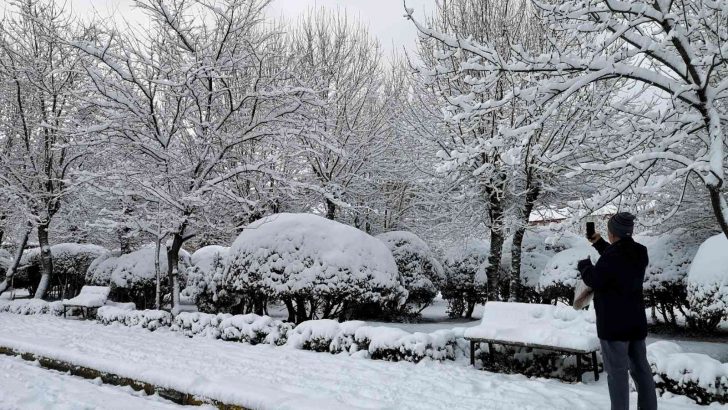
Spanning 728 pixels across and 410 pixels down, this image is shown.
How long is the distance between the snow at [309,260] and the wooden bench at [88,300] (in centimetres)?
606

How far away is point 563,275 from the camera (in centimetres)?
1287

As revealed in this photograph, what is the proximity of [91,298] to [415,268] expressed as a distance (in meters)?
9.63

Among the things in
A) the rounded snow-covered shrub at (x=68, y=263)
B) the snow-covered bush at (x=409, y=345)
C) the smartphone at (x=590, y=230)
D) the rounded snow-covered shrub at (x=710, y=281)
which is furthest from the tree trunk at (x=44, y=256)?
the rounded snow-covered shrub at (x=710, y=281)

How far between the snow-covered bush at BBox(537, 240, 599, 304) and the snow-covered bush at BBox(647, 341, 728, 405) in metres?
7.28

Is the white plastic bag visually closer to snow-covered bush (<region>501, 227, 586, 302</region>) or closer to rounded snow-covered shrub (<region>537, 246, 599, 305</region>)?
rounded snow-covered shrub (<region>537, 246, 599, 305</region>)

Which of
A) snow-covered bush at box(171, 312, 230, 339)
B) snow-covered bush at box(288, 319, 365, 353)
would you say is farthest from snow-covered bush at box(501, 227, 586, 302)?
snow-covered bush at box(171, 312, 230, 339)

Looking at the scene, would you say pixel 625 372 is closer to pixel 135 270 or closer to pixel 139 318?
pixel 139 318

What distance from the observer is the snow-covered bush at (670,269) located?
11.7m

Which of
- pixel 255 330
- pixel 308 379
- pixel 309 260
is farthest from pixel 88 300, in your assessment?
pixel 308 379

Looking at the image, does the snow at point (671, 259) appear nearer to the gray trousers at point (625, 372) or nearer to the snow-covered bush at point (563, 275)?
the snow-covered bush at point (563, 275)

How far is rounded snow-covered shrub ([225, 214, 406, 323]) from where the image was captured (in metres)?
10.2

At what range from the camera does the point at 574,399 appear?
16.8 feet

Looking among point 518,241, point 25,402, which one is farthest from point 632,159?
point 518,241

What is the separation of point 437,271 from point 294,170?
6.33 metres
